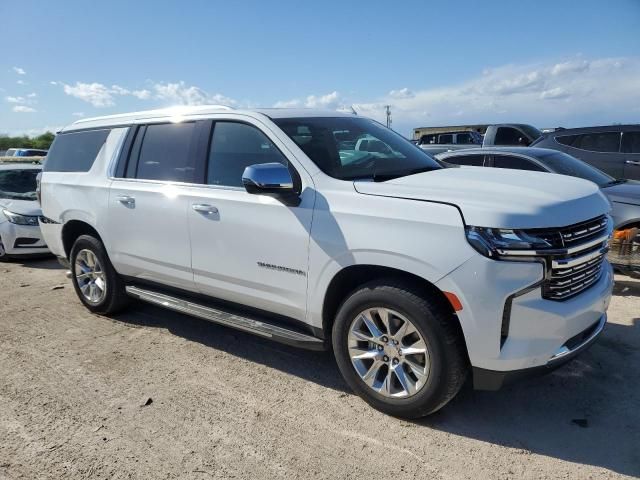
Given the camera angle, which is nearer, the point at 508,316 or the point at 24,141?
the point at 508,316

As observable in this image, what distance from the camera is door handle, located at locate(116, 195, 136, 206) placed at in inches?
175

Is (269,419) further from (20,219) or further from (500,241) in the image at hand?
(20,219)

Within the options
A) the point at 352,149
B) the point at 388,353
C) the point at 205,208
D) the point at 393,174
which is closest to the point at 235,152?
the point at 205,208

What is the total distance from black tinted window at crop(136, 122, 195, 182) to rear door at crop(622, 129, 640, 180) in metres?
7.78

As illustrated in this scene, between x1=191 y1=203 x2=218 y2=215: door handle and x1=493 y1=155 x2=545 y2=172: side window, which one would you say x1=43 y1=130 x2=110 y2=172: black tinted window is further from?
x1=493 y1=155 x2=545 y2=172: side window

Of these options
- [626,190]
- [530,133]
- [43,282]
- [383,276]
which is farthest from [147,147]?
[530,133]

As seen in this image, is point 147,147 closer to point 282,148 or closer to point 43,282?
point 282,148

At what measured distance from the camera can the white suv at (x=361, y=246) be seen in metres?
2.71

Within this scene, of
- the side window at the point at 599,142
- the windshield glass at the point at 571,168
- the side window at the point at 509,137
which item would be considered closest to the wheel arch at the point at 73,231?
the windshield glass at the point at 571,168

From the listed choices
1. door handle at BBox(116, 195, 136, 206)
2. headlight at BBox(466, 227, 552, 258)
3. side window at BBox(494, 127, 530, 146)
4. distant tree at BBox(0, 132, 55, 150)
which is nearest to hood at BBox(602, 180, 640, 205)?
headlight at BBox(466, 227, 552, 258)

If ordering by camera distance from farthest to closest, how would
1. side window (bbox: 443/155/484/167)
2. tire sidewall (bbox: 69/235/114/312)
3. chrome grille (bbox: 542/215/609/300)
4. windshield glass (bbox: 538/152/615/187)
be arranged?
side window (bbox: 443/155/484/167), windshield glass (bbox: 538/152/615/187), tire sidewall (bbox: 69/235/114/312), chrome grille (bbox: 542/215/609/300)

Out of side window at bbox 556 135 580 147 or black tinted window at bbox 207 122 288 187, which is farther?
side window at bbox 556 135 580 147

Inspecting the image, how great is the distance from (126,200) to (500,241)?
3260 millimetres

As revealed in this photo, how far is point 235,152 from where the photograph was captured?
3.86 m
